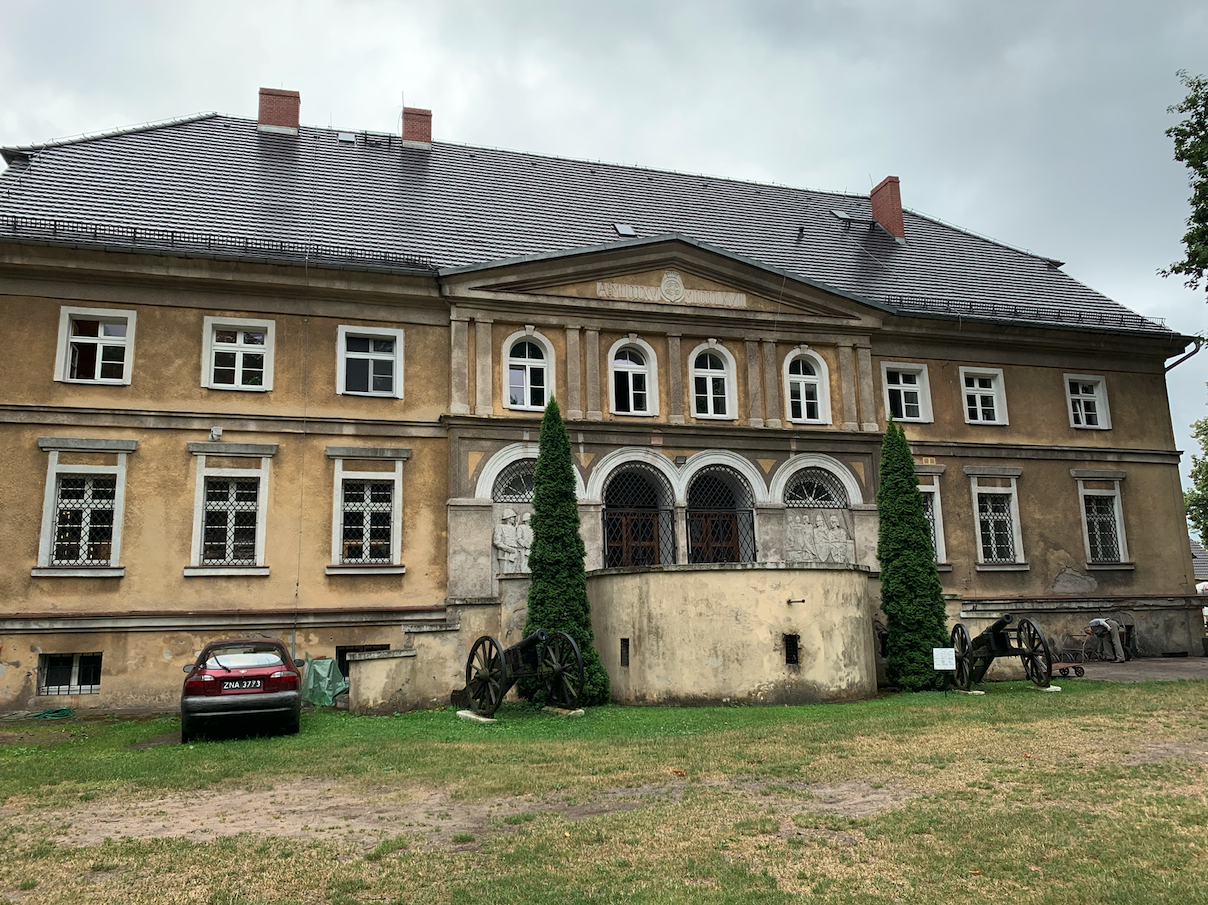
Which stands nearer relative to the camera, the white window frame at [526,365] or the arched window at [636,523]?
the white window frame at [526,365]

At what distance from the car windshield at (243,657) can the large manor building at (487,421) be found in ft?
7.91

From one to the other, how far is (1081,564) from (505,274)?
53.6ft

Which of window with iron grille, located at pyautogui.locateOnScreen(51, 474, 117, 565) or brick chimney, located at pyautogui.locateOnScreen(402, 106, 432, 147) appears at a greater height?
brick chimney, located at pyautogui.locateOnScreen(402, 106, 432, 147)

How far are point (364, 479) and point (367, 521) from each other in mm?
896

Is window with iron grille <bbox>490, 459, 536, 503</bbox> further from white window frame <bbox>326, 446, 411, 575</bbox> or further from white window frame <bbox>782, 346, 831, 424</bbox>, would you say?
white window frame <bbox>782, 346, 831, 424</bbox>

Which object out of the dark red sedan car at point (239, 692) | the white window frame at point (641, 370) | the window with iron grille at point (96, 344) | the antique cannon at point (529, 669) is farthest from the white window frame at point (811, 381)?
the window with iron grille at point (96, 344)

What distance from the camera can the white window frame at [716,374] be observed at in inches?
882

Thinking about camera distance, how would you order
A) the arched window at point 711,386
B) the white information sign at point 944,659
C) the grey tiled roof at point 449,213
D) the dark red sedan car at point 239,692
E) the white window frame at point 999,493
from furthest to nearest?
1. the white window frame at point 999,493
2. the arched window at point 711,386
3. the grey tiled roof at point 449,213
4. the white information sign at point 944,659
5. the dark red sedan car at point 239,692

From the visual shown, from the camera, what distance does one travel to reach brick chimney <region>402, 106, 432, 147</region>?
1048 inches

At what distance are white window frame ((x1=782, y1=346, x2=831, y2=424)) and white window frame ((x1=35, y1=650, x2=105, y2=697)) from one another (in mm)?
15656

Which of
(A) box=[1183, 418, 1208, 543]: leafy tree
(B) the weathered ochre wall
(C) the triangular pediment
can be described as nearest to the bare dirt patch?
(B) the weathered ochre wall

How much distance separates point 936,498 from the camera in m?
23.9

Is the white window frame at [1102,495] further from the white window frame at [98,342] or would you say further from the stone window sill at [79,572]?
the white window frame at [98,342]

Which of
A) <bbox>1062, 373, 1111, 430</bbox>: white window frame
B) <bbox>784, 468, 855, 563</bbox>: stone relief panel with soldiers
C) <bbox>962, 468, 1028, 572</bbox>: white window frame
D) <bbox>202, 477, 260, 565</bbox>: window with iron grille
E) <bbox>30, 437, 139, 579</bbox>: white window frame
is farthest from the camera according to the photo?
<bbox>1062, 373, 1111, 430</bbox>: white window frame
